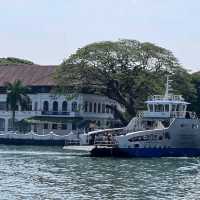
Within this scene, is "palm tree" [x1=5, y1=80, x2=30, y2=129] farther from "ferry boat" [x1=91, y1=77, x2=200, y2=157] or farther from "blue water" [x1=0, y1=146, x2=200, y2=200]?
"blue water" [x1=0, y1=146, x2=200, y2=200]

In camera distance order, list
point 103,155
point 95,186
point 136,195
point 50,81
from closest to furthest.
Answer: point 136,195 < point 95,186 < point 103,155 < point 50,81

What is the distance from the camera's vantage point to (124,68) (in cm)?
9381

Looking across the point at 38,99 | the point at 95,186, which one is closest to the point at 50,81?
the point at 38,99

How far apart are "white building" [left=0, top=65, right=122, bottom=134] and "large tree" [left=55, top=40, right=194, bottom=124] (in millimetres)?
8028

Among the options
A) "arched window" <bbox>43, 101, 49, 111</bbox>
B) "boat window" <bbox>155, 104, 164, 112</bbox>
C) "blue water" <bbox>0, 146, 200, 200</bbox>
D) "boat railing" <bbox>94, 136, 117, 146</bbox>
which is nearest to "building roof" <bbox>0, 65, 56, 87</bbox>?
"arched window" <bbox>43, 101, 49, 111</bbox>

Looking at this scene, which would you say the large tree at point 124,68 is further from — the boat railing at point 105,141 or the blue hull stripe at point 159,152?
the boat railing at point 105,141

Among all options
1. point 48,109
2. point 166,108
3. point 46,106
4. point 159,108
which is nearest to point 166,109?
point 166,108

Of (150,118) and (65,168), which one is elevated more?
(150,118)

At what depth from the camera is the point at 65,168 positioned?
51.1 m

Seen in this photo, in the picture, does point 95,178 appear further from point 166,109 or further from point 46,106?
point 46,106

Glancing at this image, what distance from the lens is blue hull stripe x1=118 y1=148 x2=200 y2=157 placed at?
6538 centimetres

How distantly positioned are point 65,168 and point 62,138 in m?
40.9

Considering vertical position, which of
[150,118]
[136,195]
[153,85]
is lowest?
[136,195]

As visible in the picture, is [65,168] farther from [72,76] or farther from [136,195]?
[72,76]
